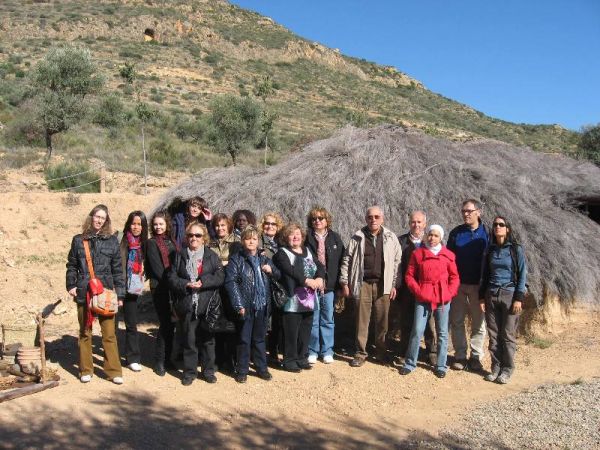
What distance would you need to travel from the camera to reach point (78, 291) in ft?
16.1

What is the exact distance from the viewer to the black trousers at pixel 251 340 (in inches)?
205

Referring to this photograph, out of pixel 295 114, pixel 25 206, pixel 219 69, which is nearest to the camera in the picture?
pixel 25 206

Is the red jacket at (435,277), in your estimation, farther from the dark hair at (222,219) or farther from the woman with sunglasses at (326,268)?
the dark hair at (222,219)

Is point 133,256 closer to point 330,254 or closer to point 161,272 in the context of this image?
point 161,272

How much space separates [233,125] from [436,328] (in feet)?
56.7

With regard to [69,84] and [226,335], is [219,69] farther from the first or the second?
[226,335]

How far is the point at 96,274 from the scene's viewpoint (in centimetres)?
496

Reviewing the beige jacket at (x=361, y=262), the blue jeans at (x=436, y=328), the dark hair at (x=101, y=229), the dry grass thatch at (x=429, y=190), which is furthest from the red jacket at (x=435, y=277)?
the dark hair at (x=101, y=229)

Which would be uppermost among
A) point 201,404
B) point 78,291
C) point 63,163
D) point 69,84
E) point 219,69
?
point 219,69

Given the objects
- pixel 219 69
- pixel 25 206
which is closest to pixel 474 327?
pixel 25 206

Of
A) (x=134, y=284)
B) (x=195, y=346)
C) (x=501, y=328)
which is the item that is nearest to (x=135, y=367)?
(x=195, y=346)

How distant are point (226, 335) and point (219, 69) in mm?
38398

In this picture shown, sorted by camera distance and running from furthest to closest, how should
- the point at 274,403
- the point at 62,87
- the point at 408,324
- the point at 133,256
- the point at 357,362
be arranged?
the point at 62,87
the point at 408,324
the point at 357,362
the point at 133,256
the point at 274,403

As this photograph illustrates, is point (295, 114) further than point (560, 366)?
Yes
